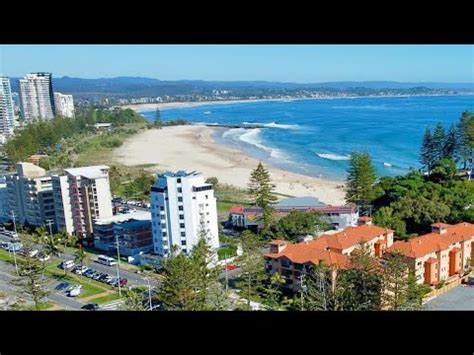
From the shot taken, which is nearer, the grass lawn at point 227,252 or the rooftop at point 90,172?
the grass lawn at point 227,252

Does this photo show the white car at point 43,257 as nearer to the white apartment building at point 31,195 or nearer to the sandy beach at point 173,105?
the white apartment building at point 31,195

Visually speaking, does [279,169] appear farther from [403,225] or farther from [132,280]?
[132,280]

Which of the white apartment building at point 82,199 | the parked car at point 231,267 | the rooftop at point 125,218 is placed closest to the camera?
→ the parked car at point 231,267

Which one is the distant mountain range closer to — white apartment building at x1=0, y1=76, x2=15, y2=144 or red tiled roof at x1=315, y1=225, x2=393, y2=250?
white apartment building at x1=0, y1=76, x2=15, y2=144

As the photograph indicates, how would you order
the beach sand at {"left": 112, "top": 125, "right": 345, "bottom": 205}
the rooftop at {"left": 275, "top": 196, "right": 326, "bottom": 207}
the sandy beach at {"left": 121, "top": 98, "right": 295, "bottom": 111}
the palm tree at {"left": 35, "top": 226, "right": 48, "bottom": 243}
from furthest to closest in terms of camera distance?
Answer: 1. the sandy beach at {"left": 121, "top": 98, "right": 295, "bottom": 111}
2. the beach sand at {"left": 112, "top": 125, "right": 345, "bottom": 205}
3. the rooftop at {"left": 275, "top": 196, "right": 326, "bottom": 207}
4. the palm tree at {"left": 35, "top": 226, "right": 48, "bottom": 243}

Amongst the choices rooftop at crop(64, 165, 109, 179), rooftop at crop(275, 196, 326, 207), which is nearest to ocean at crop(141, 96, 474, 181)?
rooftop at crop(275, 196, 326, 207)

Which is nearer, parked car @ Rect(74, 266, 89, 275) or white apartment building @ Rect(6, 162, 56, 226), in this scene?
parked car @ Rect(74, 266, 89, 275)

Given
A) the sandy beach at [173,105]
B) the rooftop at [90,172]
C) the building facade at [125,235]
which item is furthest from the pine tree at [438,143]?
the sandy beach at [173,105]
